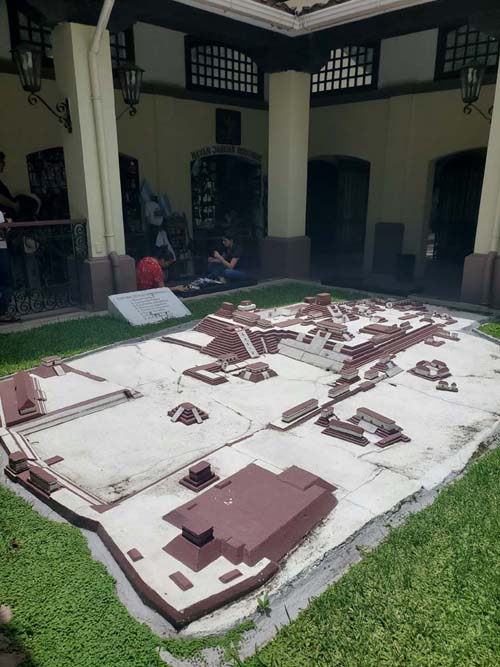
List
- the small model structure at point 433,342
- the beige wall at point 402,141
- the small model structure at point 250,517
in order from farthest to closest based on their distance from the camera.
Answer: the beige wall at point 402,141 < the small model structure at point 433,342 < the small model structure at point 250,517

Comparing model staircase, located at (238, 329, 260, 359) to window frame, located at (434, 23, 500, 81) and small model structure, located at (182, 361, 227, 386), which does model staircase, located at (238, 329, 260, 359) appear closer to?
small model structure, located at (182, 361, 227, 386)

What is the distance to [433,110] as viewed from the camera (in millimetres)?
11148

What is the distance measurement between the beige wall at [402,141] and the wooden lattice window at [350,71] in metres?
0.47

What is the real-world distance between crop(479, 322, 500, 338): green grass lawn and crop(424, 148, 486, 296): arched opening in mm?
5052

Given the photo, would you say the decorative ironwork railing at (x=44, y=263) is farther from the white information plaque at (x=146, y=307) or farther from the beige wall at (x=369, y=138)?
the beige wall at (x=369, y=138)

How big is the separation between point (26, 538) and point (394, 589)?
87.9 inches

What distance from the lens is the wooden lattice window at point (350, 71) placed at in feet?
39.0

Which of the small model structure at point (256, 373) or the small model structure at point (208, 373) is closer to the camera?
the small model structure at point (208, 373)

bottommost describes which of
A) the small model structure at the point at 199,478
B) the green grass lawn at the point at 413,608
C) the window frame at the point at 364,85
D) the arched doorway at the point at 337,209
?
the green grass lawn at the point at 413,608

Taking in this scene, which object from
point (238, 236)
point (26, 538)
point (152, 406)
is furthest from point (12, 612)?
point (238, 236)

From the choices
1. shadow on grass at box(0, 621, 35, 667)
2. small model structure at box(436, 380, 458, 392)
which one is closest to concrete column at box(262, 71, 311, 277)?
small model structure at box(436, 380, 458, 392)

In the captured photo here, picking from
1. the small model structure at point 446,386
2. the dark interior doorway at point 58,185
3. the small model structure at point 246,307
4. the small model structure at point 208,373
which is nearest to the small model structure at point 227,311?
the small model structure at point 246,307

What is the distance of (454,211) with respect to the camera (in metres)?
14.0

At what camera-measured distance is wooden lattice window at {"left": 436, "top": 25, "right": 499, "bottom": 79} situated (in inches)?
408
